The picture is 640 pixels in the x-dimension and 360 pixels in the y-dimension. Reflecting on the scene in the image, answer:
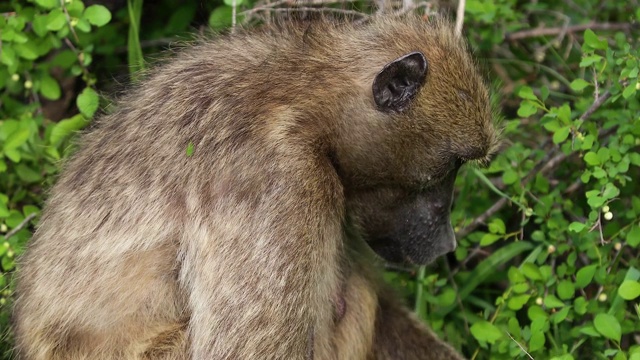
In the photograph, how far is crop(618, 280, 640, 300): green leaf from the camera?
3355mm

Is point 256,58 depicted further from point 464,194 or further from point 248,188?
point 464,194

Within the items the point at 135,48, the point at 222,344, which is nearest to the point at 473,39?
the point at 135,48

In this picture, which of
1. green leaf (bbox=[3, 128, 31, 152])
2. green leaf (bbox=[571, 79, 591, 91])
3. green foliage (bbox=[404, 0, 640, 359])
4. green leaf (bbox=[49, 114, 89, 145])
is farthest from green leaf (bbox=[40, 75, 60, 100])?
green leaf (bbox=[571, 79, 591, 91])

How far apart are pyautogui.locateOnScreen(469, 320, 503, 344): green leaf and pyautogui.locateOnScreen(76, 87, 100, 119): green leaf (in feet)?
6.03

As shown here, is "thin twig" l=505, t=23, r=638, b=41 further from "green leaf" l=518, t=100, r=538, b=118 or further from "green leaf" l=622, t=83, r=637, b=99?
"green leaf" l=622, t=83, r=637, b=99

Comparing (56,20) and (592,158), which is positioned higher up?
(56,20)

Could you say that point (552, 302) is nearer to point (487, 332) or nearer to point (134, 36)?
point (487, 332)

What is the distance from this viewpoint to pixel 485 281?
14.5 feet

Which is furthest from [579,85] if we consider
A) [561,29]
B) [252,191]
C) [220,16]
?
[220,16]

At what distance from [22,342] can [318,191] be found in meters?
1.22

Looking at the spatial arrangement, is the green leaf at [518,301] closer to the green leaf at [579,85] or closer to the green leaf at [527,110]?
the green leaf at [527,110]

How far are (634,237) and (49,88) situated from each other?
2.61m

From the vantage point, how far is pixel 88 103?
4.04m

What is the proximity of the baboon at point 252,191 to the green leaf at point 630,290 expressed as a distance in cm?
64
